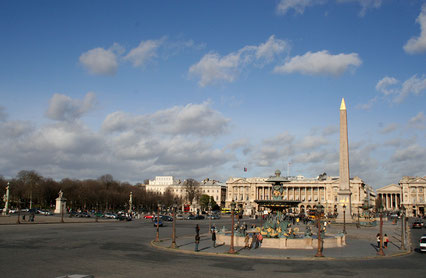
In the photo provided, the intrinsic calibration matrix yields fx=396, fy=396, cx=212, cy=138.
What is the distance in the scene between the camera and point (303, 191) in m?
188

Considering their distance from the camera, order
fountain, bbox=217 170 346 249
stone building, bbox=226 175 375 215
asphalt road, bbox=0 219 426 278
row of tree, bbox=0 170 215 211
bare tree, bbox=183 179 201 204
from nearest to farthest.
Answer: asphalt road, bbox=0 219 426 278
fountain, bbox=217 170 346 249
row of tree, bbox=0 170 215 211
bare tree, bbox=183 179 201 204
stone building, bbox=226 175 375 215

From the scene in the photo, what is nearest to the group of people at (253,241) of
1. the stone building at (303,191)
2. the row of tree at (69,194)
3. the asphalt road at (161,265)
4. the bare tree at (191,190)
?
the asphalt road at (161,265)

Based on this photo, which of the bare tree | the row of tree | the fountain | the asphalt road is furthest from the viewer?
the bare tree

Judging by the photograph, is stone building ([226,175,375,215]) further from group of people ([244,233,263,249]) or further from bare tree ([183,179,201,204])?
group of people ([244,233,263,249])

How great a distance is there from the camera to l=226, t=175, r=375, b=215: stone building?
173500mm

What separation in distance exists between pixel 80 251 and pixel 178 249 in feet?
21.9

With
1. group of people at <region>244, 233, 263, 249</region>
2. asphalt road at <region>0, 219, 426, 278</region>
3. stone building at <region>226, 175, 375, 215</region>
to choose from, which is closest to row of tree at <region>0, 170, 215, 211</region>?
stone building at <region>226, 175, 375, 215</region>

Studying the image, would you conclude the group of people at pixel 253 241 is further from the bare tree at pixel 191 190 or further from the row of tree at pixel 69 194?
the bare tree at pixel 191 190

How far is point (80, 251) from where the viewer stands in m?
25.9

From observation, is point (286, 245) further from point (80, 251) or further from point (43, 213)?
point (43, 213)

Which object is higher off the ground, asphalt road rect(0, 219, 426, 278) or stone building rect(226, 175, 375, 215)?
stone building rect(226, 175, 375, 215)

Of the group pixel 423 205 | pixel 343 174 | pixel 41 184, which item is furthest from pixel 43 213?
pixel 423 205

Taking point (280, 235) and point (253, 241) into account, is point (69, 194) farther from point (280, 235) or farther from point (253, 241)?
point (253, 241)

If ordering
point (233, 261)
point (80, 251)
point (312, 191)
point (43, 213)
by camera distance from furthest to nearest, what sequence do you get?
point (312, 191) < point (43, 213) < point (80, 251) < point (233, 261)
